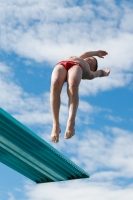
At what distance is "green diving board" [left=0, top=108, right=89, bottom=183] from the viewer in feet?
25.8

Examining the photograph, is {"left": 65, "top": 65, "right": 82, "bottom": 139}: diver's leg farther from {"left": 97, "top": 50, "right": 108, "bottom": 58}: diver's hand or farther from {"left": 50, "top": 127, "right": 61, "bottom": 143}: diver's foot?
{"left": 97, "top": 50, "right": 108, "bottom": 58}: diver's hand

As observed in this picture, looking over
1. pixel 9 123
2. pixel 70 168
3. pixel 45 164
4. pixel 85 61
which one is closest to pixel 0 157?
pixel 45 164

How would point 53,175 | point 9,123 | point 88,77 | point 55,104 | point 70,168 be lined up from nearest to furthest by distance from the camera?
1. point 9,123
2. point 55,104
3. point 88,77
4. point 70,168
5. point 53,175

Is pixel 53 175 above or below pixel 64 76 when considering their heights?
below

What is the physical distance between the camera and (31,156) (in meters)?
9.19

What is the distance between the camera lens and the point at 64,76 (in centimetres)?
825

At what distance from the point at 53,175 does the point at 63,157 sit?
4.83 ft

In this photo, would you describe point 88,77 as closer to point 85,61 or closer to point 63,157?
point 85,61

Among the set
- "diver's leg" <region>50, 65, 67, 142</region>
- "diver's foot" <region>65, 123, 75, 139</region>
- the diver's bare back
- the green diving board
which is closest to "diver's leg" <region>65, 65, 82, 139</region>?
"diver's foot" <region>65, 123, 75, 139</region>

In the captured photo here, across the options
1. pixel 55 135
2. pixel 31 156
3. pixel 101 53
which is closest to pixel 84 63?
pixel 101 53

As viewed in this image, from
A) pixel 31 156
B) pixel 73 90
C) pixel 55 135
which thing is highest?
pixel 73 90

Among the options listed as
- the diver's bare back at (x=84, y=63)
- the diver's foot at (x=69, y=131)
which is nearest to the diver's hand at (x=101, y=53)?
the diver's bare back at (x=84, y=63)

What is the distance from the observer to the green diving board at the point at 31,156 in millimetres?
7875

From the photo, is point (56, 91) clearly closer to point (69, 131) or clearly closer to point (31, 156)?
point (69, 131)
